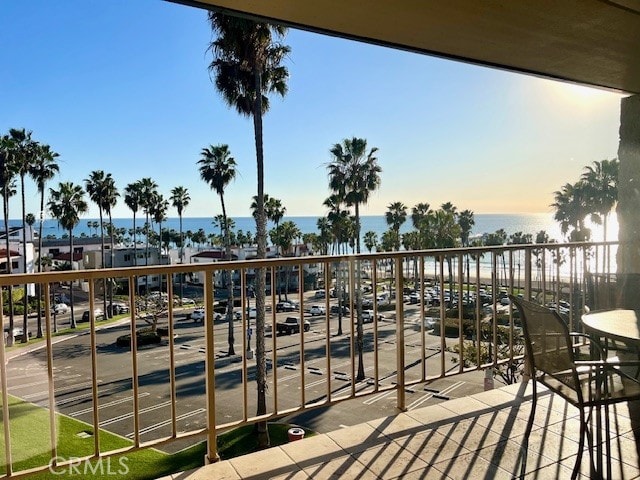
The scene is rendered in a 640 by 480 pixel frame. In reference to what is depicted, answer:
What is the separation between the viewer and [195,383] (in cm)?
1878

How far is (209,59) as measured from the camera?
Result: 14336 mm

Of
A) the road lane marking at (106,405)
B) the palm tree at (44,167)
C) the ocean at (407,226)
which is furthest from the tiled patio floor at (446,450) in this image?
the ocean at (407,226)

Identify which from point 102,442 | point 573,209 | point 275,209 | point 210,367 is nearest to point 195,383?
point 102,442

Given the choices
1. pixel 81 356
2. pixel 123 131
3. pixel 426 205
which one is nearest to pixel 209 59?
pixel 81 356

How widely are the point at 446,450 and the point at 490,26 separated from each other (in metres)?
2.12

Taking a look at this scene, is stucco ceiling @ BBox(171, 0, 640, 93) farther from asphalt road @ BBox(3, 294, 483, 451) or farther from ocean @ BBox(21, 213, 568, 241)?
ocean @ BBox(21, 213, 568, 241)

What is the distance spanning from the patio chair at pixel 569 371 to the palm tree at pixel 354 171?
20.2 meters

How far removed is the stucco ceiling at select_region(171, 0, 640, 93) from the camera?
191cm

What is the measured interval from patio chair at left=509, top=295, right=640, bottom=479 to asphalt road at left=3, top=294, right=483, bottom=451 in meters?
8.67

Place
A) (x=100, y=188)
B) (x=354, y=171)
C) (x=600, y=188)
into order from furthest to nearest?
(x=100, y=188) < (x=600, y=188) < (x=354, y=171)

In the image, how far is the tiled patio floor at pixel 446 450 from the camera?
1806 mm

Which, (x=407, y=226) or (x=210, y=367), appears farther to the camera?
(x=407, y=226)

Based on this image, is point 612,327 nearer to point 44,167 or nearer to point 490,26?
point 490,26

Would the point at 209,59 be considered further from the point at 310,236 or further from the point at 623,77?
the point at 310,236
